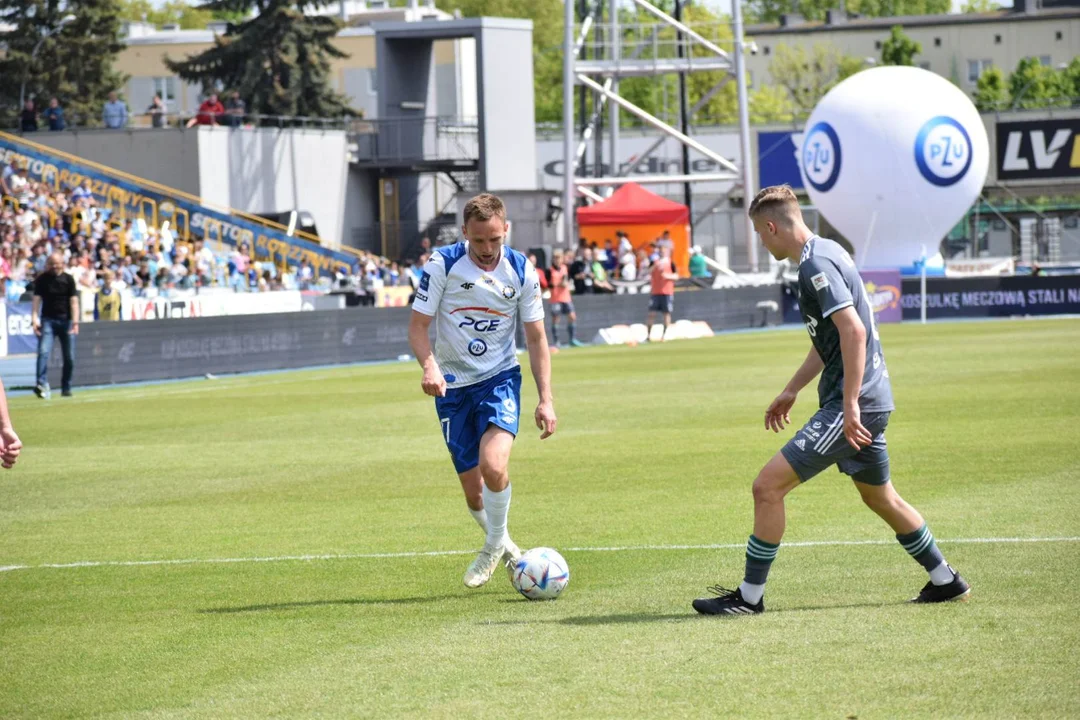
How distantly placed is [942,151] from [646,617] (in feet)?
145

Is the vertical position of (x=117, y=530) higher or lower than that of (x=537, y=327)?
lower

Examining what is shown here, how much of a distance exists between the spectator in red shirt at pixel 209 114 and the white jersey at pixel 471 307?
43.0m

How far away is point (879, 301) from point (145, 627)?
121ft

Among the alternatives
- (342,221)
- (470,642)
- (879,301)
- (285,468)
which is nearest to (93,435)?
(285,468)

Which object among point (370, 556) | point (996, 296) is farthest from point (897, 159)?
point (370, 556)

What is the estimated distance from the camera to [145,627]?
7.73 meters

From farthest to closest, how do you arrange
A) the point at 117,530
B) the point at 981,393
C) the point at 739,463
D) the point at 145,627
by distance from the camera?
the point at 981,393, the point at 739,463, the point at 117,530, the point at 145,627

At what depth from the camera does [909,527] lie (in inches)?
299

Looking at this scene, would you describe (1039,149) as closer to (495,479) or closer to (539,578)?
(495,479)

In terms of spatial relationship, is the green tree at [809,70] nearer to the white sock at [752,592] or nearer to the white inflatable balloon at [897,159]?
the white inflatable balloon at [897,159]

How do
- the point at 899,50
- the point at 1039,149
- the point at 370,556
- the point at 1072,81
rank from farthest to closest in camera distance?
the point at 899,50 < the point at 1072,81 < the point at 1039,149 < the point at 370,556

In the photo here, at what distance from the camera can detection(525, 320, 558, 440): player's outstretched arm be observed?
27.6 feet

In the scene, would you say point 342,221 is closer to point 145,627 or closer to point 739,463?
point 739,463

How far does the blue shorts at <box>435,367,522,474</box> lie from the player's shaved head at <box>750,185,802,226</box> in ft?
5.94
